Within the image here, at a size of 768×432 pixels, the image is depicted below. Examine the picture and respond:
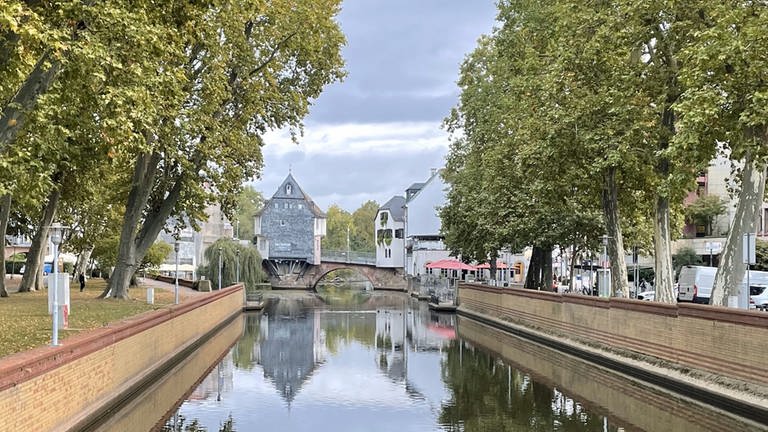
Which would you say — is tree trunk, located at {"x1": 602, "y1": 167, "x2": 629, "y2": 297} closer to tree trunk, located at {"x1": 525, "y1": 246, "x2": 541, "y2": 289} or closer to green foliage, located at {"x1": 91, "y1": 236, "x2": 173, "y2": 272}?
tree trunk, located at {"x1": 525, "y1": 246, "x2": 541, "y2": 289}

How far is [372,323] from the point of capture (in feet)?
144

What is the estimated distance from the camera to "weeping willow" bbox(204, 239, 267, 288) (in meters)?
60.0

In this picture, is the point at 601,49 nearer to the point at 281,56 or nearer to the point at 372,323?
the point at 281,56

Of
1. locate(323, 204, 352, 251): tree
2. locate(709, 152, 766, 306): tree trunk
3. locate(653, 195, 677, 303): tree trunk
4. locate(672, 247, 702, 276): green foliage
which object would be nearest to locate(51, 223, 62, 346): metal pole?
locate(709, 152, 766, 306): tree trunk

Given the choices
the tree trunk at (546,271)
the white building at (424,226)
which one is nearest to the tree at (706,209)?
the tree trunk at (546,271)

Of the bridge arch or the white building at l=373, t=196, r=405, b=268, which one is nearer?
the white building at l=373, t=196, r=405, b=268

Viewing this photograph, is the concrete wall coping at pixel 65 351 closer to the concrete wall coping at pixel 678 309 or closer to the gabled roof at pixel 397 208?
the concrete wall coping at pixel 678 309

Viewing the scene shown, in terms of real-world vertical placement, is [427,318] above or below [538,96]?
below

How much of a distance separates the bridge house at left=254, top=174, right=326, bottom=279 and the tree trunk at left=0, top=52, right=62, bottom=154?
85.4 meters

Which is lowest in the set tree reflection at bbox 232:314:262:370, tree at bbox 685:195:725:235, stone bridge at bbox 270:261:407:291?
tree reflection at bbox 232:314:262:370

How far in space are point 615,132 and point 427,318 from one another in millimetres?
27926

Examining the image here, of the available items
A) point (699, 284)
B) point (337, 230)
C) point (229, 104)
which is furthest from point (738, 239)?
point (337, 230)

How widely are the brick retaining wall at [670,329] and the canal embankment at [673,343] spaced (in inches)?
0.8

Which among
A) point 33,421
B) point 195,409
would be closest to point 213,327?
point 195,409
